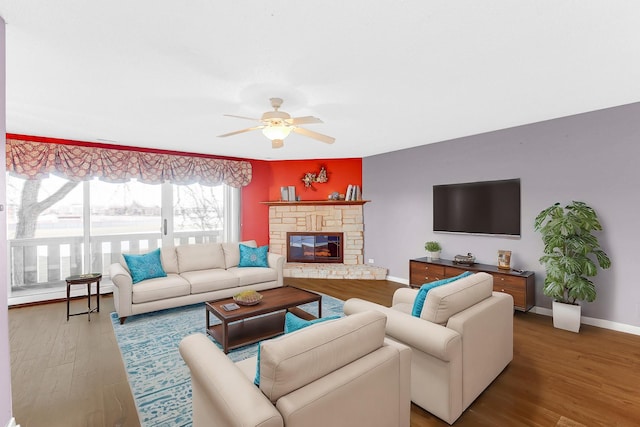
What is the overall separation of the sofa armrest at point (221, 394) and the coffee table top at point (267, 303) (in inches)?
A: 47.2

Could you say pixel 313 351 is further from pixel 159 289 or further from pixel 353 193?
pixel 353 193

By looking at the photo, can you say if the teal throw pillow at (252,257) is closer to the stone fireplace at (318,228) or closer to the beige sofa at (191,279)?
the beige sofa at (191,279)

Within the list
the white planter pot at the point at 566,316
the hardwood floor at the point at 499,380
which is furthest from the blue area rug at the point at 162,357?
the white planter pot at the point at 566,316

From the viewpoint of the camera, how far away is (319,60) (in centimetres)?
225

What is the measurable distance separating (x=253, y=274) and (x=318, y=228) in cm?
206

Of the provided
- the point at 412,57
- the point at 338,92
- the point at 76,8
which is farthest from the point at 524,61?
the point at 76,8

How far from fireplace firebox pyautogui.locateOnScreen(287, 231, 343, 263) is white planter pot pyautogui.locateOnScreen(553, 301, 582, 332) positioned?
3627mm

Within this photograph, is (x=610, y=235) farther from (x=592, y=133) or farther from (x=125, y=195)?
(x=125, y=195)

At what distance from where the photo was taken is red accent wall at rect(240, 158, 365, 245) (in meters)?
6.40

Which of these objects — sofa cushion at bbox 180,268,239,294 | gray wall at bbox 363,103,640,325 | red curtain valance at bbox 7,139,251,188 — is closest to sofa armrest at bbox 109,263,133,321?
sofa cushion at bbox 180,268,239,294

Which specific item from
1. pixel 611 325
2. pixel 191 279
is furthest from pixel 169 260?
pixel 611 325

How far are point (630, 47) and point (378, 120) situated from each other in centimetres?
219

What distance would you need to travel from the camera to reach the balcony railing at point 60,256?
4516 mm

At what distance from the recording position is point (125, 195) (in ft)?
17.4
